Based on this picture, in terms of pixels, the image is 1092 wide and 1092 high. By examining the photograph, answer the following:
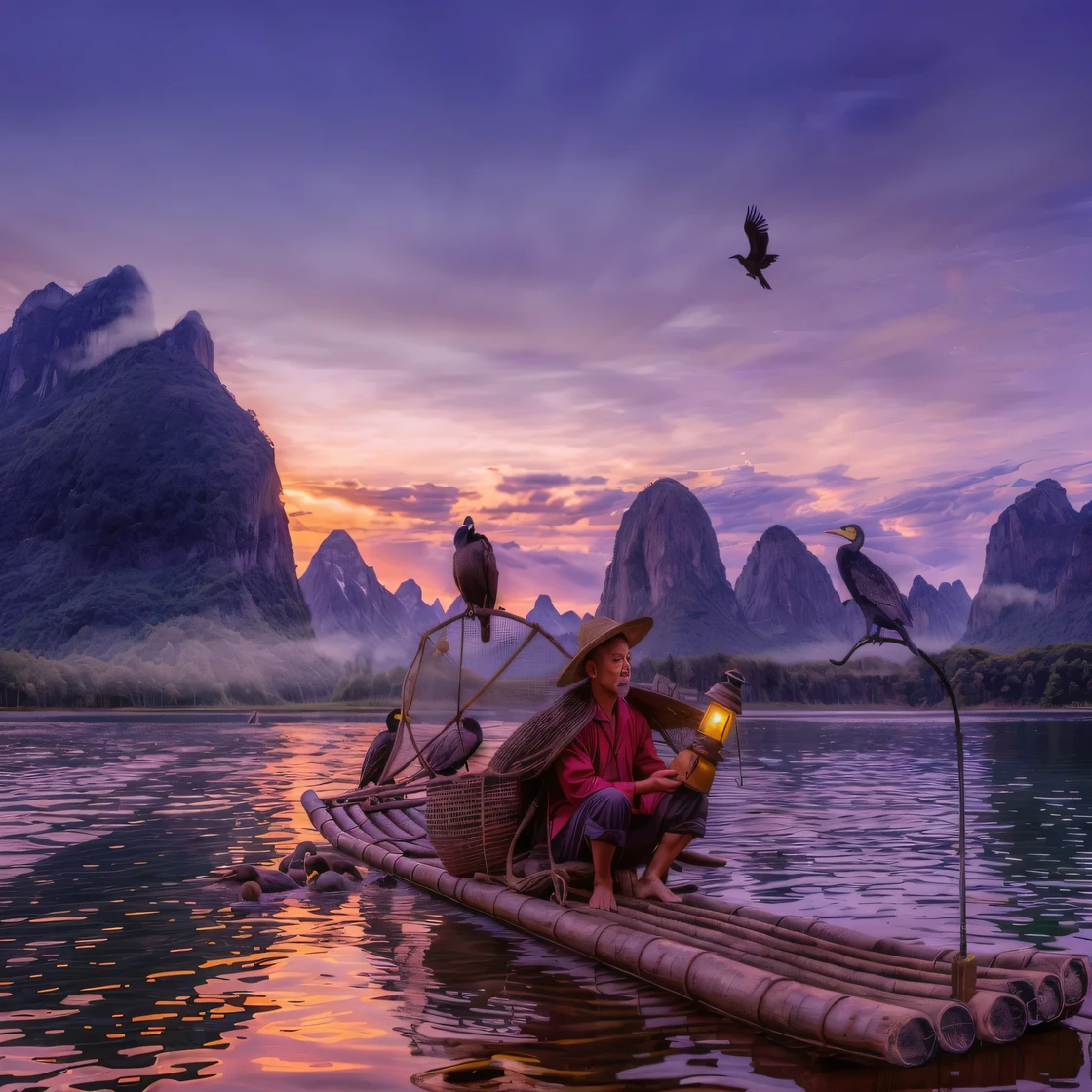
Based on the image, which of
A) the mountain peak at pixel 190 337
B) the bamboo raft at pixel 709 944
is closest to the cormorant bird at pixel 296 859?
the bamboo raft at pixel 709 944

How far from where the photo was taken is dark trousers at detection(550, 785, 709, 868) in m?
6.68

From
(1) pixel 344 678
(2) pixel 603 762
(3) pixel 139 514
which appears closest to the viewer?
(2) pixel 603 762

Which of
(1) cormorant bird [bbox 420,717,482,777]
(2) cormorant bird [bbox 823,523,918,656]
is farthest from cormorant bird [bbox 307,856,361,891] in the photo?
(2) cormorant bird [bbox 823,523,918,656]

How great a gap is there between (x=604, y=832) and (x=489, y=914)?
157 cm

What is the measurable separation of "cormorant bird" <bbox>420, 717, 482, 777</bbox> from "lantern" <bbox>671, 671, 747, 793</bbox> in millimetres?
5325

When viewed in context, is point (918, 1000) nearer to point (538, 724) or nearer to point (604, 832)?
point (604, 832)

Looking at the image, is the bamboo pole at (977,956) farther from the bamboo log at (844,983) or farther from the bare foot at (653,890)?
the bare foot at (653,890)

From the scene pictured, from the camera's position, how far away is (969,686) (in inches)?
3954

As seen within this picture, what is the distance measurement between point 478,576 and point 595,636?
325 centimetres

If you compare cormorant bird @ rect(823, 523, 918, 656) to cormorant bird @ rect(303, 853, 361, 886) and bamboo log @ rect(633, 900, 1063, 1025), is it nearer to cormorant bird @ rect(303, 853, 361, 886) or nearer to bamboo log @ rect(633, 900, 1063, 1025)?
bamboo log @ rect(633, 900, 1063, 1025)

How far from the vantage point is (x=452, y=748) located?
38.2 ft

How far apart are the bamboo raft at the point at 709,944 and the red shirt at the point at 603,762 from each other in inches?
6.4

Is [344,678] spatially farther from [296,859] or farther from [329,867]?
[329,867]

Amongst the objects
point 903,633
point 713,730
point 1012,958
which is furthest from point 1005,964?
point 713,730
